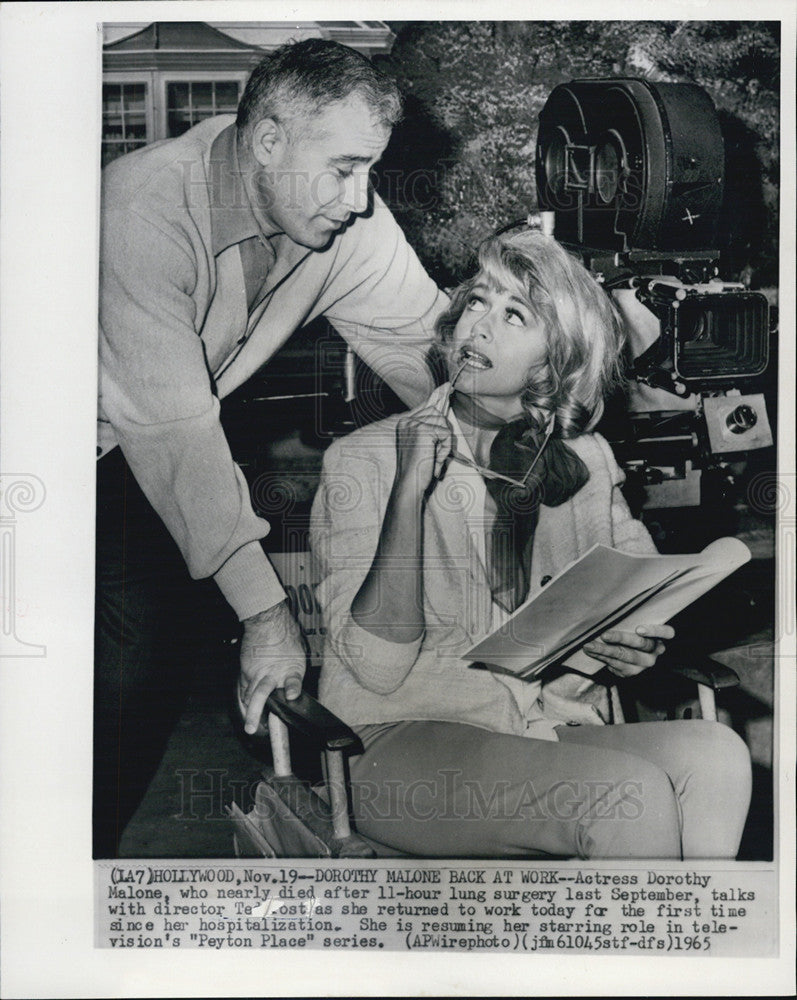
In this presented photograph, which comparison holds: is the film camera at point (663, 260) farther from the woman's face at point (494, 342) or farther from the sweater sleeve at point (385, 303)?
the sweater sleeve at point (385, 303)

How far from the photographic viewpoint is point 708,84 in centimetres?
235

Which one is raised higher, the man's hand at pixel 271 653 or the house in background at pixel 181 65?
the house in background at pixel 181 65

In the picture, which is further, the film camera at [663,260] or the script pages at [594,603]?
the film camera at [663,260]

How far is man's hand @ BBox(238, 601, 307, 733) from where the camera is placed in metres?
2.30

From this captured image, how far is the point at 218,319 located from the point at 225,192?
29 centimetres

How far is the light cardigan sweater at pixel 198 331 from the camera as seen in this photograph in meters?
2.28

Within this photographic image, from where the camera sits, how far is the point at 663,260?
2359mm

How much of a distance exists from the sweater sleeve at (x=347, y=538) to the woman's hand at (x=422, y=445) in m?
0.04

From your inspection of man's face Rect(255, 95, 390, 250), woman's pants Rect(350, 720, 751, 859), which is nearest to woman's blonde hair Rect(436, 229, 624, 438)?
man's face Rect(255, 95, 390, 250)

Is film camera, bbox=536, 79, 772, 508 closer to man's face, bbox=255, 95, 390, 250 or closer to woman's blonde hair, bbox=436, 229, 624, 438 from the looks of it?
woman's blonde hair, bbox=436, 229, 624, 438

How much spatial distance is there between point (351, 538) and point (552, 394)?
57 cm

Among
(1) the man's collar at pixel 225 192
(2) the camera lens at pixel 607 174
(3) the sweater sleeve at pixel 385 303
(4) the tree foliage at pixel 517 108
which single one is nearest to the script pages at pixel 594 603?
(3) the sweater sleeve at pixel 385 303

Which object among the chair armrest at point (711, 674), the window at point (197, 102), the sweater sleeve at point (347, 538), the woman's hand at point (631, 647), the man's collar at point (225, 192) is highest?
the window at point (197, 102)

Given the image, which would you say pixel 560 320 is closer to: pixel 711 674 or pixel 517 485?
pixel 517 485
